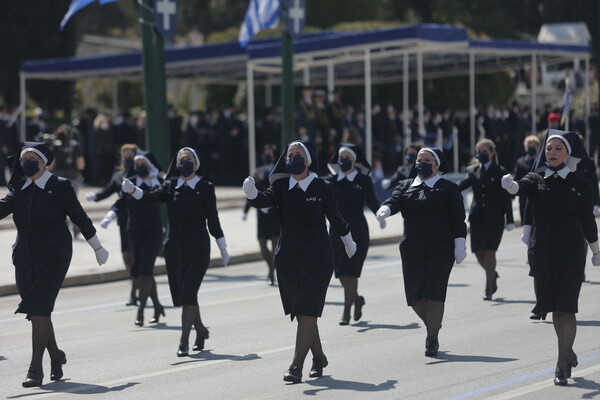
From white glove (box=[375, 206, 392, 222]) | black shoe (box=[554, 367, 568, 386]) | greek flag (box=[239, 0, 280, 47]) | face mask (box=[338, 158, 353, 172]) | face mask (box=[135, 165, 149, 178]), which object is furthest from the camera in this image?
greek flag (box=[239, 0, 280, 47])

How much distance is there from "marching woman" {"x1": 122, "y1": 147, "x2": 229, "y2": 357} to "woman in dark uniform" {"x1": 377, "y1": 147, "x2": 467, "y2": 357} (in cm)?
178

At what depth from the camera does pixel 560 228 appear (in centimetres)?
933

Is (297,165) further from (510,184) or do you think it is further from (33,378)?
(33,378)

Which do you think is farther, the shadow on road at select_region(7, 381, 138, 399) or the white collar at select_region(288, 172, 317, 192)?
the white collar at select_region(288, 172, 317, 192)

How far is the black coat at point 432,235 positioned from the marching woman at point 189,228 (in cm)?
179

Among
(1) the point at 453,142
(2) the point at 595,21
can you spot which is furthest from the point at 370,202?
(2) the point at 595,21

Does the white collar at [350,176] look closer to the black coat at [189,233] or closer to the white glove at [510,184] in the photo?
the black coat at [189,233]

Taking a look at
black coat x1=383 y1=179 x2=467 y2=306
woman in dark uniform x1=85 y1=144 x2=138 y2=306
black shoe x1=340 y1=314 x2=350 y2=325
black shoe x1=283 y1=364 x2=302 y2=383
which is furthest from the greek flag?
black shoe x1=283 y1=364 x2=302 y2=383

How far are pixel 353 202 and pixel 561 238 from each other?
404 centimetres

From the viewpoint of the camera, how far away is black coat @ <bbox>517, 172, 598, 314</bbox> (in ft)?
30.4

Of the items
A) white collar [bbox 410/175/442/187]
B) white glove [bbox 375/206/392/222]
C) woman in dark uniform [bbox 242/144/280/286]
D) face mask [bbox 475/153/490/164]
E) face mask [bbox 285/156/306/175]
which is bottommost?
woman in dark uniform [bbox 242/144/280/286]

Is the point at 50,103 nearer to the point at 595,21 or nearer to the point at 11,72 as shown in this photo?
the point at 11,72

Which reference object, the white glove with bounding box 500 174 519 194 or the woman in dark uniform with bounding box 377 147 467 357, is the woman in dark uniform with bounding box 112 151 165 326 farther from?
the white glove with bounding box 500 174 519 194

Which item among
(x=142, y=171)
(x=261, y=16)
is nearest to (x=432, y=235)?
(x=142, y=171)
